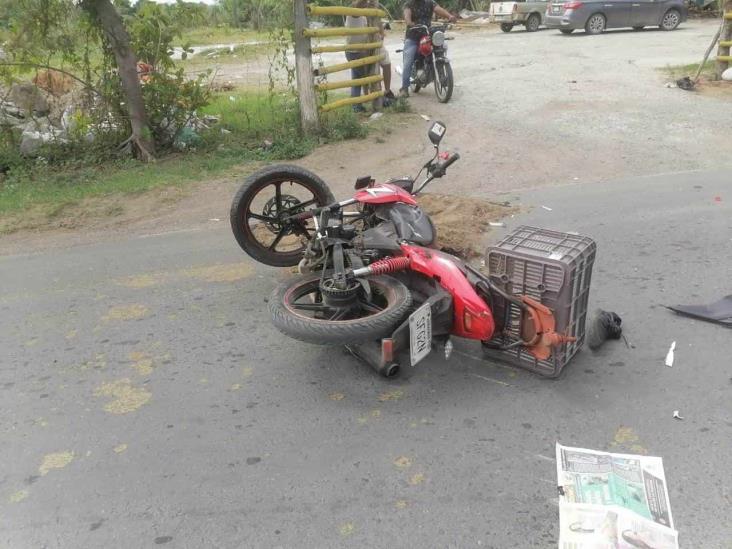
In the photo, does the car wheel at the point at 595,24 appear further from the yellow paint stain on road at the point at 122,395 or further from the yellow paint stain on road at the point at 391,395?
the yellow paint stain on road at the point at 122,395

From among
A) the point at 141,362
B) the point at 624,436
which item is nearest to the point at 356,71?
the point at 141,362

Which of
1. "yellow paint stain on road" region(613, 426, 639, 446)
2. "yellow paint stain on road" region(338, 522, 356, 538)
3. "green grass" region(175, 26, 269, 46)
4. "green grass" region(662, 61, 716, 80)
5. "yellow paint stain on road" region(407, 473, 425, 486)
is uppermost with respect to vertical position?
"green grass" region(175, 26, 269, 46)

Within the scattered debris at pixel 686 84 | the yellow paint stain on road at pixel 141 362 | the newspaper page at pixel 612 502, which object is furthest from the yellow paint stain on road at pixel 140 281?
the scattered debris at pixel 686 84

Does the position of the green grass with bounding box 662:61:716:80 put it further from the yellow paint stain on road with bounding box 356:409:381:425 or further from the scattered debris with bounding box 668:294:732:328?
the yellow paint stain on road with bounding box 356:409:381:425

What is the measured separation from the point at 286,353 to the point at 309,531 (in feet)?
4.77

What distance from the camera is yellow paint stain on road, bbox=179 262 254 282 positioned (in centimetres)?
502

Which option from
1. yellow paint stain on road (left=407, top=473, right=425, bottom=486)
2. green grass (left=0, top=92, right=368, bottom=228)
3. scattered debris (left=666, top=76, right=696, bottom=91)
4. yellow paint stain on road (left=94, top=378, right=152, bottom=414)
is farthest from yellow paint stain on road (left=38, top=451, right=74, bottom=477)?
scattered debris (left=666, top=76, right=696, bottom=91)

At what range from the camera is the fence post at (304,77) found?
8297mm

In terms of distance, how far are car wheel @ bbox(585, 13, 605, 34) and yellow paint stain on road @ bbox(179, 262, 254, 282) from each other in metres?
17.3

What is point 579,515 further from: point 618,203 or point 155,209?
point 155,209

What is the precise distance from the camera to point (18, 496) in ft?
9.16

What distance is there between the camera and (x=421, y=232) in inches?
154

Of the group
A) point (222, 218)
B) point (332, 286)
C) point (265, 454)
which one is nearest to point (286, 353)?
point (332, 286)

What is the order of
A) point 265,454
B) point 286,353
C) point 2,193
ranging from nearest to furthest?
point 265,454
point 286,353
point 2,193
